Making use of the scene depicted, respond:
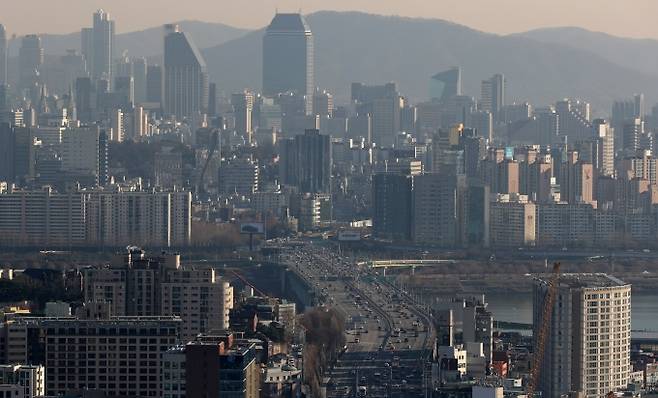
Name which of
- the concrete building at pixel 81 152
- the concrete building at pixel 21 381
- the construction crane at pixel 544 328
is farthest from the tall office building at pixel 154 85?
the concrete building at pixel 21 381

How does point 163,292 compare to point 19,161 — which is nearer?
point 163,292

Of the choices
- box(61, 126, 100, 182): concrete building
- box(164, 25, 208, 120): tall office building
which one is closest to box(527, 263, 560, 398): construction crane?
box(61, 126, 100, 182): concrete building

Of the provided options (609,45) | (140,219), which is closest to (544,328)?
(140,219)

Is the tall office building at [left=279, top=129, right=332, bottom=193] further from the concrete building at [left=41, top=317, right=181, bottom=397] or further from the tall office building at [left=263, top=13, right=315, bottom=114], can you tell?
the concrete building at [left=41, top=317, right=181, bottom=397]

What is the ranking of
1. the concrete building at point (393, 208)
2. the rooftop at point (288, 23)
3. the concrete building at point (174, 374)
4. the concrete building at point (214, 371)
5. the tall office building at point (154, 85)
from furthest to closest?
1. the rooftop at point (288, 23)
2. the tall office building at point (154, 85)
3. the concrete building at point (393, 208)
4. the concrete building at point (174, 374)
5. the concrete building at point (214, 371)

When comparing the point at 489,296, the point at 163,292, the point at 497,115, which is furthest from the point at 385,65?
the point at 163,292

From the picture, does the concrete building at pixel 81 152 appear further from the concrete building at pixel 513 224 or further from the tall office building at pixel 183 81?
the tall office building at pixel 183 81

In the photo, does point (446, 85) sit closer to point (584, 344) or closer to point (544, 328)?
point (544, 328)

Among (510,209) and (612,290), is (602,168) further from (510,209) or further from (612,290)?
(612,290)
